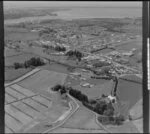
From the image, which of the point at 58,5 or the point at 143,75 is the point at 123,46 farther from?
the point at 58,5

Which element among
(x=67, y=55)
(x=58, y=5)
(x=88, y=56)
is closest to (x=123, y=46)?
(x=88, y=56)

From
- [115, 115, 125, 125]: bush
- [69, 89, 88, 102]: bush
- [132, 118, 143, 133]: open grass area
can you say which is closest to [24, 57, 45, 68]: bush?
[69, 89, 88, 102]: bush

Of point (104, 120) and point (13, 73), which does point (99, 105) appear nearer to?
point (104, 120)

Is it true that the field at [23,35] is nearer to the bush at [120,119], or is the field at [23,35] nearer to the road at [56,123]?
the road at [56,123]

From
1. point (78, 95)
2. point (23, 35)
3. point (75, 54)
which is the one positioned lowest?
point (78, 95)

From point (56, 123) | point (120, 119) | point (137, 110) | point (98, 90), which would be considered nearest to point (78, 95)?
point (98, 90)

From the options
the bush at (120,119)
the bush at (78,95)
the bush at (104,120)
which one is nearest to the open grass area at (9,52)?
the bush at (78,95)

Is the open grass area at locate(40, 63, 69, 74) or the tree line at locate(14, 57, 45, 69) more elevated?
the tree line at locate(14, 57, 45, 69)

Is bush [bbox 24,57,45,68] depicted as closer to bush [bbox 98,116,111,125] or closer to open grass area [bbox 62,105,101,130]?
open grass area [bbox 62,105,101,130]
